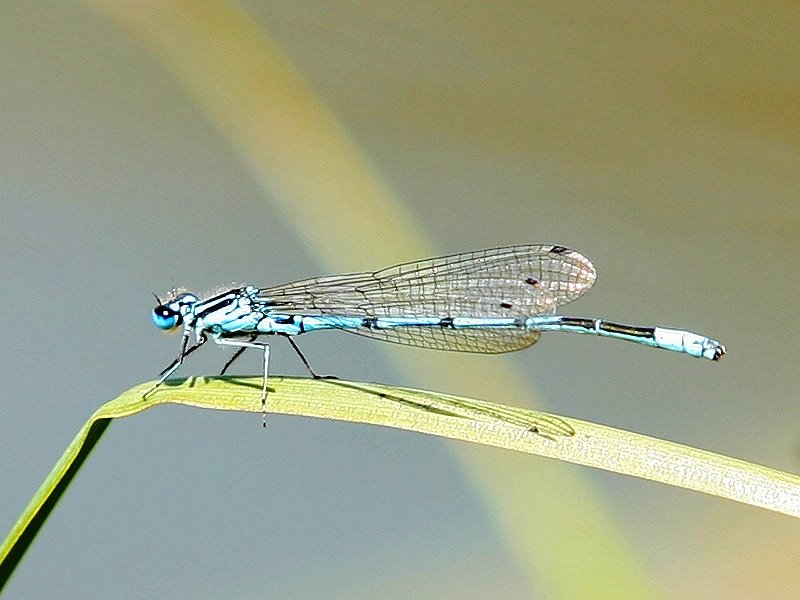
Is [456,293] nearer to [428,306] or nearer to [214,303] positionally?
[428,306]

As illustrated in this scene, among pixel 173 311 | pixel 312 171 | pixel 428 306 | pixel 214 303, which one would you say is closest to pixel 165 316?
pixel 173 311

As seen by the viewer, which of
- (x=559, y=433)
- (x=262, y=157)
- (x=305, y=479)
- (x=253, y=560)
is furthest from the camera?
(x=262, y=157)

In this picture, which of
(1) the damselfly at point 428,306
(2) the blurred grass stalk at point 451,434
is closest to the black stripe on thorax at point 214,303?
(1) the damselfly at point 428,306

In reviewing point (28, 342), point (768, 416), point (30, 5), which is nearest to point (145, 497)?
point (28, 342)

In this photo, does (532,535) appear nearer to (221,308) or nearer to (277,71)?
(221,308)

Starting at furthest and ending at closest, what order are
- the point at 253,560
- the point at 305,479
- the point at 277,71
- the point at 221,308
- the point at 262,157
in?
the point at 277,71 < the point at 262,157 < the point at 305,479 < the point at 253,560 < the point at 221,308

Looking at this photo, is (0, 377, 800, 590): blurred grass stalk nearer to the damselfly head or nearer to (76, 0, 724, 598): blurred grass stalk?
the damselfly head
